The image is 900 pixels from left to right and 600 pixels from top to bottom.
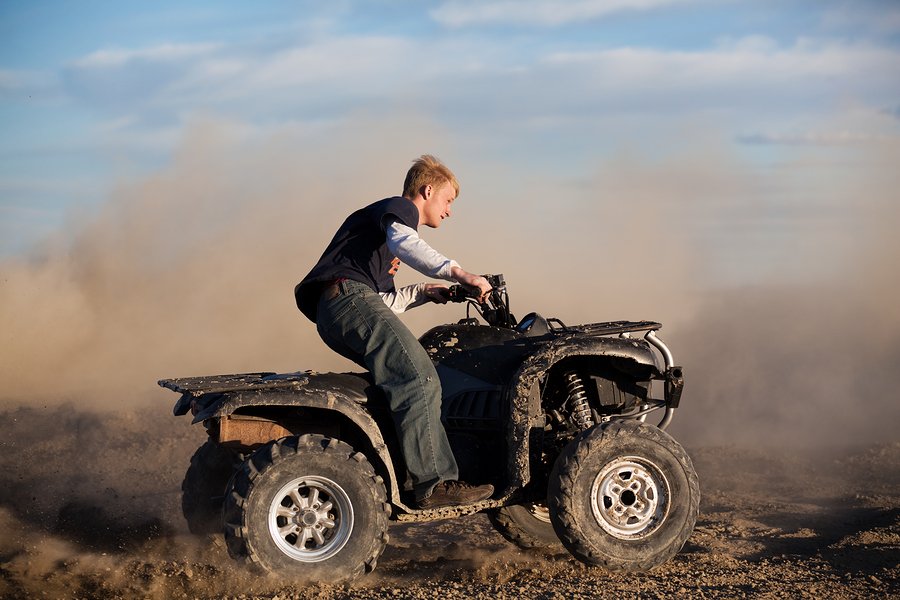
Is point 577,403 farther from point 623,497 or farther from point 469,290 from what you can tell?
point 469,290

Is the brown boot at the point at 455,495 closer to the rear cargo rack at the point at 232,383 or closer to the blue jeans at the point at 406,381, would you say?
the blue jeans at the point at 406,381

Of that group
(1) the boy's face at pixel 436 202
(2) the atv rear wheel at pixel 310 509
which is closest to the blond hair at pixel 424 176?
(1) the boy's face at pixel 436 202

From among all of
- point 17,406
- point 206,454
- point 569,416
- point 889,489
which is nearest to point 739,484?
point 889,489

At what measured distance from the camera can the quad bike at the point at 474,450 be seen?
6.31 meters

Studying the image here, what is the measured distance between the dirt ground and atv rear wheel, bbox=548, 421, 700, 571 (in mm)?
178

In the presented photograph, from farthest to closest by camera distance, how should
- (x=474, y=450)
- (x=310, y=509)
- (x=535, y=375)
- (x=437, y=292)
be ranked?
(x=437, y=292) < (x=474, y=450) < (x=535, y=375) < (x=310, y=509)

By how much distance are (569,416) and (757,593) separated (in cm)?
169

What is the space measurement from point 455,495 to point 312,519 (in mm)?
902

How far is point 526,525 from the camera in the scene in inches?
305

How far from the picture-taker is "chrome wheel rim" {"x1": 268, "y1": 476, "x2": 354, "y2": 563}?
6.31 metres

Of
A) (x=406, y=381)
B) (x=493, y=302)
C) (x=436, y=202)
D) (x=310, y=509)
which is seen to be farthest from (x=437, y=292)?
(x=310, y=509)

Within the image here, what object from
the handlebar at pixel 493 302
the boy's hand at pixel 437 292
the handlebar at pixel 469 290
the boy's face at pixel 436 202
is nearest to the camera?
the handlebar at pixel 469 290

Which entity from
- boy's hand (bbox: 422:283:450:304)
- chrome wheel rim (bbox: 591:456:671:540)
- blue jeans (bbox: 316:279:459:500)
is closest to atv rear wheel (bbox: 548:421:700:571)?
chrome wheel rim (bbox: 591:456:671:540)

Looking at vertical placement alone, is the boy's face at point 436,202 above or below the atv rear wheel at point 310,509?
above
